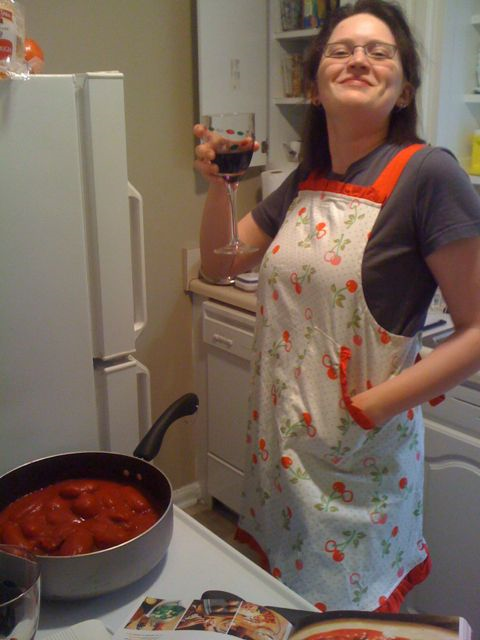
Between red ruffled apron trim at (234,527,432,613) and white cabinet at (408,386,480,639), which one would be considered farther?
white cabinet at (408,386,480,639)

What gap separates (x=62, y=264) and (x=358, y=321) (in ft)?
1.65

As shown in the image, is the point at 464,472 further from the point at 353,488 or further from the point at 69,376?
the point at 69,376

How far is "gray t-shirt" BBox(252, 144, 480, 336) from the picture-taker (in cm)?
101

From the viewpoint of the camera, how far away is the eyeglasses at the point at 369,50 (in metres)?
1.09

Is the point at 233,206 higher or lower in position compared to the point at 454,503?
higher

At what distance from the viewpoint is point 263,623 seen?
75 centimetres

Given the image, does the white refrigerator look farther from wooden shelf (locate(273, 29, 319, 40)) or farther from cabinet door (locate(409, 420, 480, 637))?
wooden shelf (locate(273, 29, 319, 40))

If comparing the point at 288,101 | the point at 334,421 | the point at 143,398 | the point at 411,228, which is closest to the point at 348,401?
the point at 334,421

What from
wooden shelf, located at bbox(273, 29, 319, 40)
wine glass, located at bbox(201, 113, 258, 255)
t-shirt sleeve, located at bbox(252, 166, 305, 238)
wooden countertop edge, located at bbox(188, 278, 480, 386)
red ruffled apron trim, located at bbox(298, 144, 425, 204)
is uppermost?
wooden shelf, located at bbox(273, 29, 319, 40)

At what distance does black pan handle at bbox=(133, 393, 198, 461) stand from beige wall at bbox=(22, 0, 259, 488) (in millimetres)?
1138

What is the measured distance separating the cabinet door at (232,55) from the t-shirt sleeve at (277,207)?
3.07 ft

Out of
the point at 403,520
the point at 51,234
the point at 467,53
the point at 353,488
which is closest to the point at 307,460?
the point at 353,488

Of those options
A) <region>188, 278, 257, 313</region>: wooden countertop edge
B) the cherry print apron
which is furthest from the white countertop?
<region>188, 278, 257, 313</region>: wooden countertop edge

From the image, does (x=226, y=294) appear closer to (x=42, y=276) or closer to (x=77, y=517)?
(x=42, y=276)
